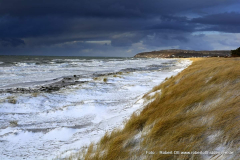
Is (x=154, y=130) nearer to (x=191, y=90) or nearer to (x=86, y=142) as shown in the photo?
(x=86, y=142)

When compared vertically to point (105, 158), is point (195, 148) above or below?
above

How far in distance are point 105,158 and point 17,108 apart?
5514 mm

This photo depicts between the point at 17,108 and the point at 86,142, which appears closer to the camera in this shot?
the point at 86,142

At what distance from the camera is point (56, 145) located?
418 cm

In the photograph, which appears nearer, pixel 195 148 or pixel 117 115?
pixel 195 148

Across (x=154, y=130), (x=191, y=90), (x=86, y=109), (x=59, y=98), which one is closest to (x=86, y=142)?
(x=154, y=130)

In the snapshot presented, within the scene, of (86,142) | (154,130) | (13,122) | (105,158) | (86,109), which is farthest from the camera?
(86,109)

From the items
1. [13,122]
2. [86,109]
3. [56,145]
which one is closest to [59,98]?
[86,109]

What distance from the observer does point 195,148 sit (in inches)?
110

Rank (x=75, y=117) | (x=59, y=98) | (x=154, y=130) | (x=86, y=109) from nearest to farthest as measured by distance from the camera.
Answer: (x=154, y=130) → (x=75, y=117) → (x=86, y=109) → (x=59, y=98)

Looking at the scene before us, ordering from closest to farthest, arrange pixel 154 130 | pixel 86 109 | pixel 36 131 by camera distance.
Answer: pixel 154 130, pixel 36 131, pixel 86 109

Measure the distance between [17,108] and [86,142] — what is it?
14.2 ft

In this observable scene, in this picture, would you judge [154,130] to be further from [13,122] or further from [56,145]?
[13,122]

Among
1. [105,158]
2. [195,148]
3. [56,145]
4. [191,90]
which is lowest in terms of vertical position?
[56,145]
